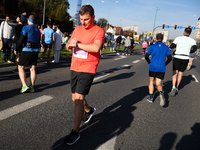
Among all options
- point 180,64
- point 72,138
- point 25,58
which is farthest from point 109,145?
point 180,64

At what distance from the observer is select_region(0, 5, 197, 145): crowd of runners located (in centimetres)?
259

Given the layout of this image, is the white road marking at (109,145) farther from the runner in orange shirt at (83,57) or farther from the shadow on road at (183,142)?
the shadow on road at (183,142)

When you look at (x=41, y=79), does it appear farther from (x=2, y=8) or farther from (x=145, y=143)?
(x=2, y=8)

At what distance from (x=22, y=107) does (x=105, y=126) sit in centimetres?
177

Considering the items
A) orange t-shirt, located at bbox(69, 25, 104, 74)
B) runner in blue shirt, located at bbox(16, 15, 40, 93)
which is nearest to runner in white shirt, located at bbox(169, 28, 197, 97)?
orange t-shirt, located at bbox(69, 25, 104, 74)

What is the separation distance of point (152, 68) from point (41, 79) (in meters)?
3.66

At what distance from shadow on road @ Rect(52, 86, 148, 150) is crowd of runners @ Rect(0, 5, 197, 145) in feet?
0.44

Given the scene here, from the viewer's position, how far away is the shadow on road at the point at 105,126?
2.63 m

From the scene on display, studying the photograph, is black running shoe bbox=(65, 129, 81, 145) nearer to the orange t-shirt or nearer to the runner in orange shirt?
the runner in orange shirt

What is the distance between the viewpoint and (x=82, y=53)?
2.64 m

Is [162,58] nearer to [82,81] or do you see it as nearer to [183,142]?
[183,142]

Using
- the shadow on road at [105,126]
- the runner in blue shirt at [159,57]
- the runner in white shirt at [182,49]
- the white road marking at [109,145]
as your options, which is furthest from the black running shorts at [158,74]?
the white road marking at [109,145]

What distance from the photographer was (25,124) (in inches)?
119

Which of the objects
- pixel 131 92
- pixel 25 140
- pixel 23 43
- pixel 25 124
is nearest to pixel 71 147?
pixel 25 140
